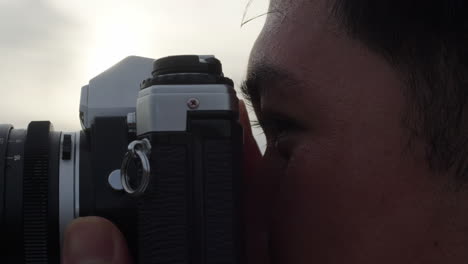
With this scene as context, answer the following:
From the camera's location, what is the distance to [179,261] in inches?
31.5

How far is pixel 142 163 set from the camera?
0.82 m

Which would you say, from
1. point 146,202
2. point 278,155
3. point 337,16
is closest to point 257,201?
point 278,155

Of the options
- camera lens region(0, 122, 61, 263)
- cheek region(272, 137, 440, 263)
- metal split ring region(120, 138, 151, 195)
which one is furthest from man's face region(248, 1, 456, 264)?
camera lens region(0, 122, 61, 263)

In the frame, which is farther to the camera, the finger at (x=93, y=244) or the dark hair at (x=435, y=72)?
the finger at (x=93, y=244)

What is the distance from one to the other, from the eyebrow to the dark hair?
118 mm

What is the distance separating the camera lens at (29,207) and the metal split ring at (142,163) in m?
0.17

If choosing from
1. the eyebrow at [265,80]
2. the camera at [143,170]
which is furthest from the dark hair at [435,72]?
the camera at [143,170]

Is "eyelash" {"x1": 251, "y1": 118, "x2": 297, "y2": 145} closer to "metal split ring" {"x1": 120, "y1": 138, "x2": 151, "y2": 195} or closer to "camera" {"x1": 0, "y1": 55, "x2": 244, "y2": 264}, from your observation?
"camera" {"x1": 0, "y1": 55, "x2": 244, "y2": 264}

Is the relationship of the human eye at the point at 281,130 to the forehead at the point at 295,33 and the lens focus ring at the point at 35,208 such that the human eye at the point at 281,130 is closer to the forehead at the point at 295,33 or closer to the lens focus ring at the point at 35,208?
the forehead at the point at 295,33

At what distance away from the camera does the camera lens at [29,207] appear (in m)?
0.96

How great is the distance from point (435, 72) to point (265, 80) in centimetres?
22

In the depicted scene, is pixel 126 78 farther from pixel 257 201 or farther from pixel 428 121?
pixel 428 121

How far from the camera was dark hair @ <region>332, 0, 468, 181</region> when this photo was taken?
0.72 m

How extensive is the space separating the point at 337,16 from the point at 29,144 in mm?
537
